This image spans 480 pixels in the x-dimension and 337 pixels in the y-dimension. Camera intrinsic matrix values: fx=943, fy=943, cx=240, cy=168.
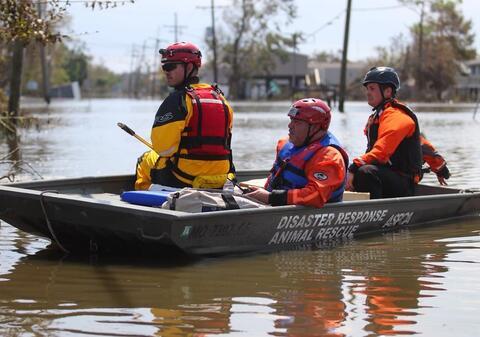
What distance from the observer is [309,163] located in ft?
25.7

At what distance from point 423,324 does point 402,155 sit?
3.93 meters

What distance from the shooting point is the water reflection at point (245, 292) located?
550 centimetres

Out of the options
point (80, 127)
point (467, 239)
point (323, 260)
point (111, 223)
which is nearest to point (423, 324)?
point (323, 260)

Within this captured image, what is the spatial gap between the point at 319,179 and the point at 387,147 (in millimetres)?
1579

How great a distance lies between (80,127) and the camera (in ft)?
100

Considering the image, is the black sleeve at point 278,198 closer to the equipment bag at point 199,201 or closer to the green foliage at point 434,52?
the equipment bag at point 199,201

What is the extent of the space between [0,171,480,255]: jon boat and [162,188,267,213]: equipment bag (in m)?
0.16

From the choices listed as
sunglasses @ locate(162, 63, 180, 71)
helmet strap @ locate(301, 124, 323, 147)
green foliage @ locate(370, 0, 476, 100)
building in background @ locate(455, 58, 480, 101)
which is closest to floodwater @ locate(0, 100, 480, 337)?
helmet strap @ locate(301, 124, 323, 147)

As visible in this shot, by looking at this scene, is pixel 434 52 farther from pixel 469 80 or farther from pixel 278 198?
pixel 278 198

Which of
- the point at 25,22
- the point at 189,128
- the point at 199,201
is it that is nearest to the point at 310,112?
the point at 189,128

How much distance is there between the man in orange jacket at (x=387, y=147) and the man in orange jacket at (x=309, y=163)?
44.5 inches

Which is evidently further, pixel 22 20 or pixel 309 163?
pixel 22 20

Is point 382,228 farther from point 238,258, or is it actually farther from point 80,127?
point 80,127

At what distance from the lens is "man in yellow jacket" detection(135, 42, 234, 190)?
7.80 meters
